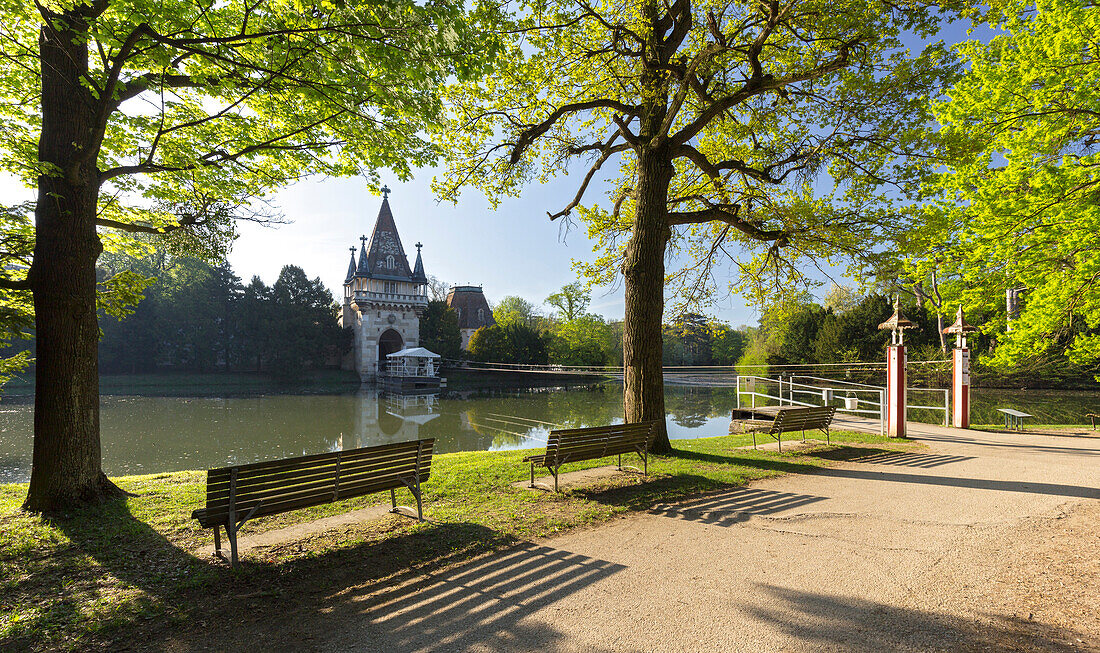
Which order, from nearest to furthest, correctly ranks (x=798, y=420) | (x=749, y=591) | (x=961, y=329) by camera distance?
1. (x=749, y=591)
2. (x=798, y=420)
3. (x=961, y=329)

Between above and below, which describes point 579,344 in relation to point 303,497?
above

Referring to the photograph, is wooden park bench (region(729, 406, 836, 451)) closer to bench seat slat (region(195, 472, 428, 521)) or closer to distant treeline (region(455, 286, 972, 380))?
bench seat slat (region(195, 472, 428, 521))

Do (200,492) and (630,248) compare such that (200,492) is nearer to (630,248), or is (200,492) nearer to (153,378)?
(630,248)

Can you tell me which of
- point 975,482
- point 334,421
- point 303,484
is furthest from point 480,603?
point 334,421

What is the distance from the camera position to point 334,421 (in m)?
20.0

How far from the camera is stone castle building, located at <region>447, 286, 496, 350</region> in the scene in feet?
167

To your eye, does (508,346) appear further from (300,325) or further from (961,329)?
(961,329)

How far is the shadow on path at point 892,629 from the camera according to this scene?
2469 millimetres

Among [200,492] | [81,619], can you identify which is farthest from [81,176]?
[81,619]

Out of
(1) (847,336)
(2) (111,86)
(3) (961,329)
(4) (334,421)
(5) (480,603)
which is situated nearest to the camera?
(5) (480,603)

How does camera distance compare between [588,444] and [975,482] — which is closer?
[588,444]

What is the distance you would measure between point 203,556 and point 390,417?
63.1 feet

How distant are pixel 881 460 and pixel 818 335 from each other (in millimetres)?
31380

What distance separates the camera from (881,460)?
7.34 m
